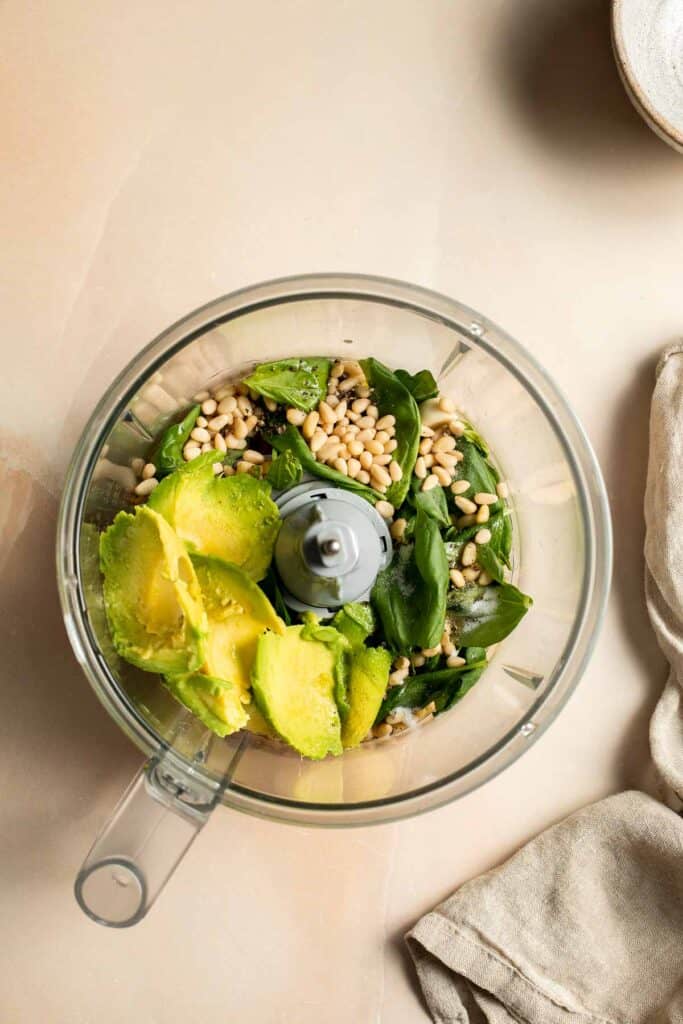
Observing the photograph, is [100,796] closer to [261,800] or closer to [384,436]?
[261,800]

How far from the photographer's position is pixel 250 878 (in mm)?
981

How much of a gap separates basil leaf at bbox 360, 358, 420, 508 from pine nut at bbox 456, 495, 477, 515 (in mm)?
43

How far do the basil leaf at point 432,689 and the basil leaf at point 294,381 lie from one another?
0.77ft

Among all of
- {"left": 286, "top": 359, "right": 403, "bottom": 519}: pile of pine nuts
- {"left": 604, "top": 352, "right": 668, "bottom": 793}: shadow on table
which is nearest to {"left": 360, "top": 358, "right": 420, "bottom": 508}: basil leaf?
{"left": 286, "top": 359, "right": 403, "bottom": 519}: pile of pine nuts

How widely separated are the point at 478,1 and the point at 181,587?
630 millimetres

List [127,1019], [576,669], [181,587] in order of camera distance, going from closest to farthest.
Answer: [181,587] < [576,669] < [127,1019]

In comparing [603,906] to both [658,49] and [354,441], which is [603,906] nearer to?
[354,441]

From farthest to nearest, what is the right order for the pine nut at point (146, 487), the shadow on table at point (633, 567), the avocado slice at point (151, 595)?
the shadow on table at point (633, 567), the pine nut at point (146, 487), the avocado slice at point (151, 595)

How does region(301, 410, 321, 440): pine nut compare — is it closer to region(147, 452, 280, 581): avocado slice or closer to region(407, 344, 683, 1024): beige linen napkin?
region(147, 452, 280, 581): avocado slice

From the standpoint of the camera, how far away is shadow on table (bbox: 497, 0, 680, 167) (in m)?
1.03

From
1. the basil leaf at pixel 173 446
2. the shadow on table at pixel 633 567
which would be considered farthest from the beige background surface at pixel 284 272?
the basil leaf at pixel 173 446

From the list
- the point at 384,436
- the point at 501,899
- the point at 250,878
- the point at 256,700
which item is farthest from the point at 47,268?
the point at 501,899

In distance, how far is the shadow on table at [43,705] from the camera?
959mm

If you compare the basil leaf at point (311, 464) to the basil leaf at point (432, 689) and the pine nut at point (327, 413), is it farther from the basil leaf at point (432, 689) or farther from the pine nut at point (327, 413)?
the basil leaf at point (432, 689)
